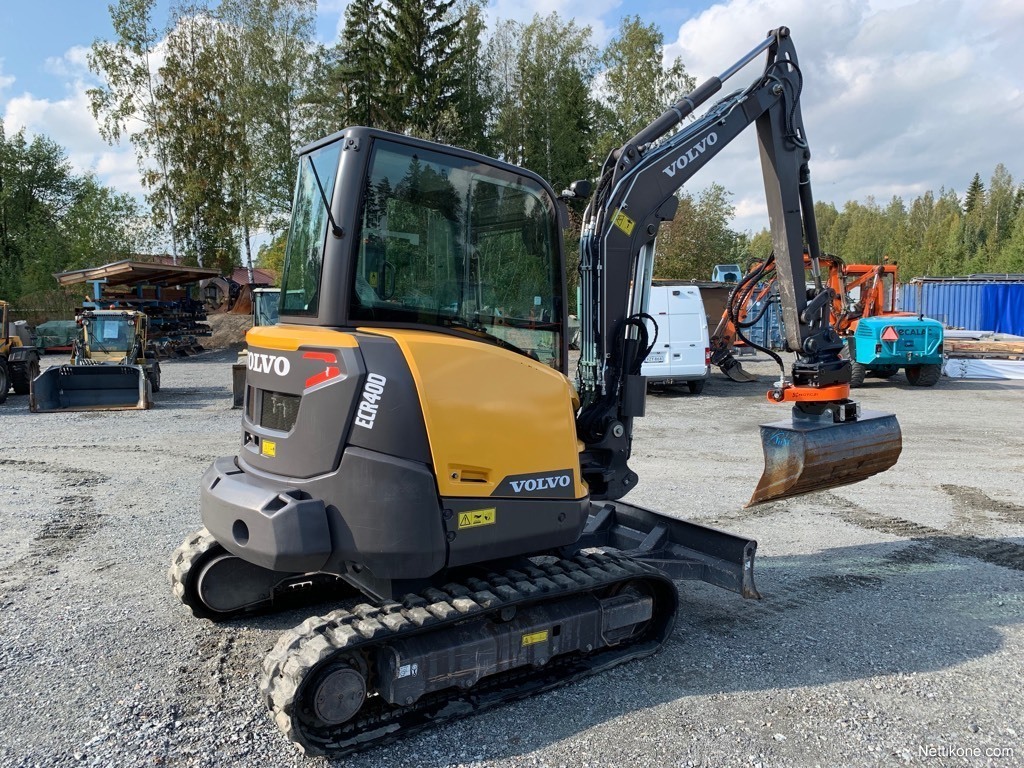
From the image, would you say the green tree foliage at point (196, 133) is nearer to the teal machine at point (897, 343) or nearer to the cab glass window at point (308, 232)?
the teal machine at point (897, 343)

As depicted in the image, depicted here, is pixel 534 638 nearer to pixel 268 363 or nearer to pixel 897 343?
pixel 268 363

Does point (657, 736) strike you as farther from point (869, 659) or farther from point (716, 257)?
point (716, 257)

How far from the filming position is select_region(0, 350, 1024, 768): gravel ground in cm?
329

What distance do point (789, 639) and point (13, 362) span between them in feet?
53.4

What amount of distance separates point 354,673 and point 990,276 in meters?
39.8

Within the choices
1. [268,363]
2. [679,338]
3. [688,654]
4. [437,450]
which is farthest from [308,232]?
[679,338]

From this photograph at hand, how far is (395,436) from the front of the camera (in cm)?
331

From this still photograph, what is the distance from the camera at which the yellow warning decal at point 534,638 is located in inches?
145

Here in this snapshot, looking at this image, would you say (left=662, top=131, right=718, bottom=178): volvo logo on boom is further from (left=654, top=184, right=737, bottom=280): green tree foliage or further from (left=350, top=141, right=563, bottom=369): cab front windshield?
(left=654, top=184, right=737, bottom=280): green tree foliage

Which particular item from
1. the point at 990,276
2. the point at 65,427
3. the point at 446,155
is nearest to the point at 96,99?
the point at 65,427

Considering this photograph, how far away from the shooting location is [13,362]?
1544 centimetres

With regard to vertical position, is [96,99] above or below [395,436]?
above

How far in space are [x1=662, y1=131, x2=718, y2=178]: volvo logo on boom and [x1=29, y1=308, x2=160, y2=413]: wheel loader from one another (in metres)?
12.1

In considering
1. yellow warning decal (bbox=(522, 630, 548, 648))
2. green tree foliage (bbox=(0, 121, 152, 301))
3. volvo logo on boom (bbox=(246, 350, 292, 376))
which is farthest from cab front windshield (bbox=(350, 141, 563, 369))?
green tree foliage (bbox=(0, 121, 152, 301))
